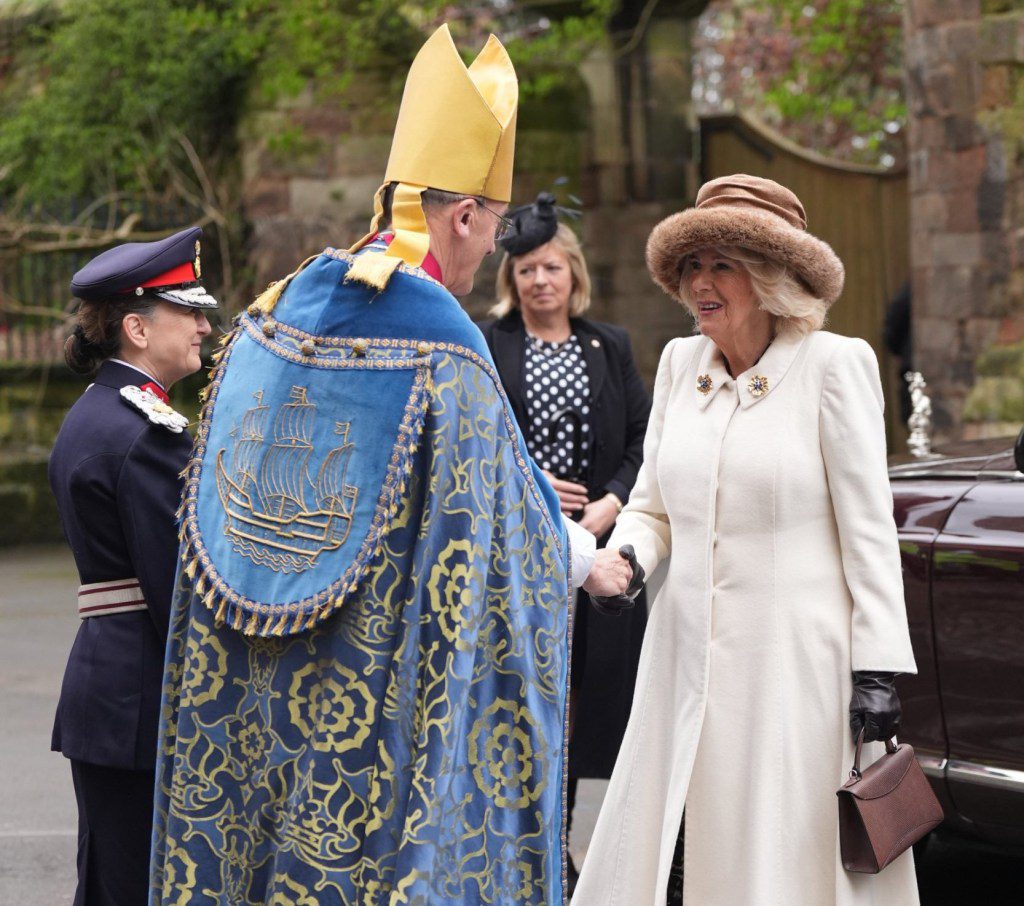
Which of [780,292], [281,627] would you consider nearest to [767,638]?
[780,292]

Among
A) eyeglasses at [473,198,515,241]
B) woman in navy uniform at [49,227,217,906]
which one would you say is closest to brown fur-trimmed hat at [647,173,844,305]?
eyeglasses at [473,198,515,241]

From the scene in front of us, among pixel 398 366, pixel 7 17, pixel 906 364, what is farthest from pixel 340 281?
pixel 7 17

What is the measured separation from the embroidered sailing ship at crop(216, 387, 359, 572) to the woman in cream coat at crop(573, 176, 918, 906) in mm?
1122

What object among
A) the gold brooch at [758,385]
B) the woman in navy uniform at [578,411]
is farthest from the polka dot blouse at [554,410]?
the gold brooch at [758,385]

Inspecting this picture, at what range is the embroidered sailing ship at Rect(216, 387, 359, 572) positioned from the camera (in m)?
2.93

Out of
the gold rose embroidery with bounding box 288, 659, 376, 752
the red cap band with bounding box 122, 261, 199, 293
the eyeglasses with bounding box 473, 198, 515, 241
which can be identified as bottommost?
the gold rose embroidery with bounding box 288, 659, 376, 752

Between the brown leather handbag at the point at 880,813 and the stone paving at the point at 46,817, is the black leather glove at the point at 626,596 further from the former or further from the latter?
the stone paving at the point at 46,817

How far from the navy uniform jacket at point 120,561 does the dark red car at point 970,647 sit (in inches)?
86.2

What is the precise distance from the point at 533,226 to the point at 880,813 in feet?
8.86

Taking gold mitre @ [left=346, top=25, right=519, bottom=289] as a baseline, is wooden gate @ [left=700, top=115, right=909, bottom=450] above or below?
above

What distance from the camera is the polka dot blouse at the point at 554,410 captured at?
5.33m

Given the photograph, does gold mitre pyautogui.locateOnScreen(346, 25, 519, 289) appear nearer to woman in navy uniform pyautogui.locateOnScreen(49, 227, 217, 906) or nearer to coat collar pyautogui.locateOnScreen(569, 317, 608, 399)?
woman in navy uniform pyautogui.locateOnScreen(49, 227, 217, 906)

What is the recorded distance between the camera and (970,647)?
4.41 metres

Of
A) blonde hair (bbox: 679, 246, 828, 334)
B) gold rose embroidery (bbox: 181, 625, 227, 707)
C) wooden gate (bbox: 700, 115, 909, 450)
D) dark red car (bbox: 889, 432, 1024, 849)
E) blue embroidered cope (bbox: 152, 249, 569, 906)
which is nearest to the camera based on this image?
blue embroidered cope (bbox: 152, 249, 569, 906)
